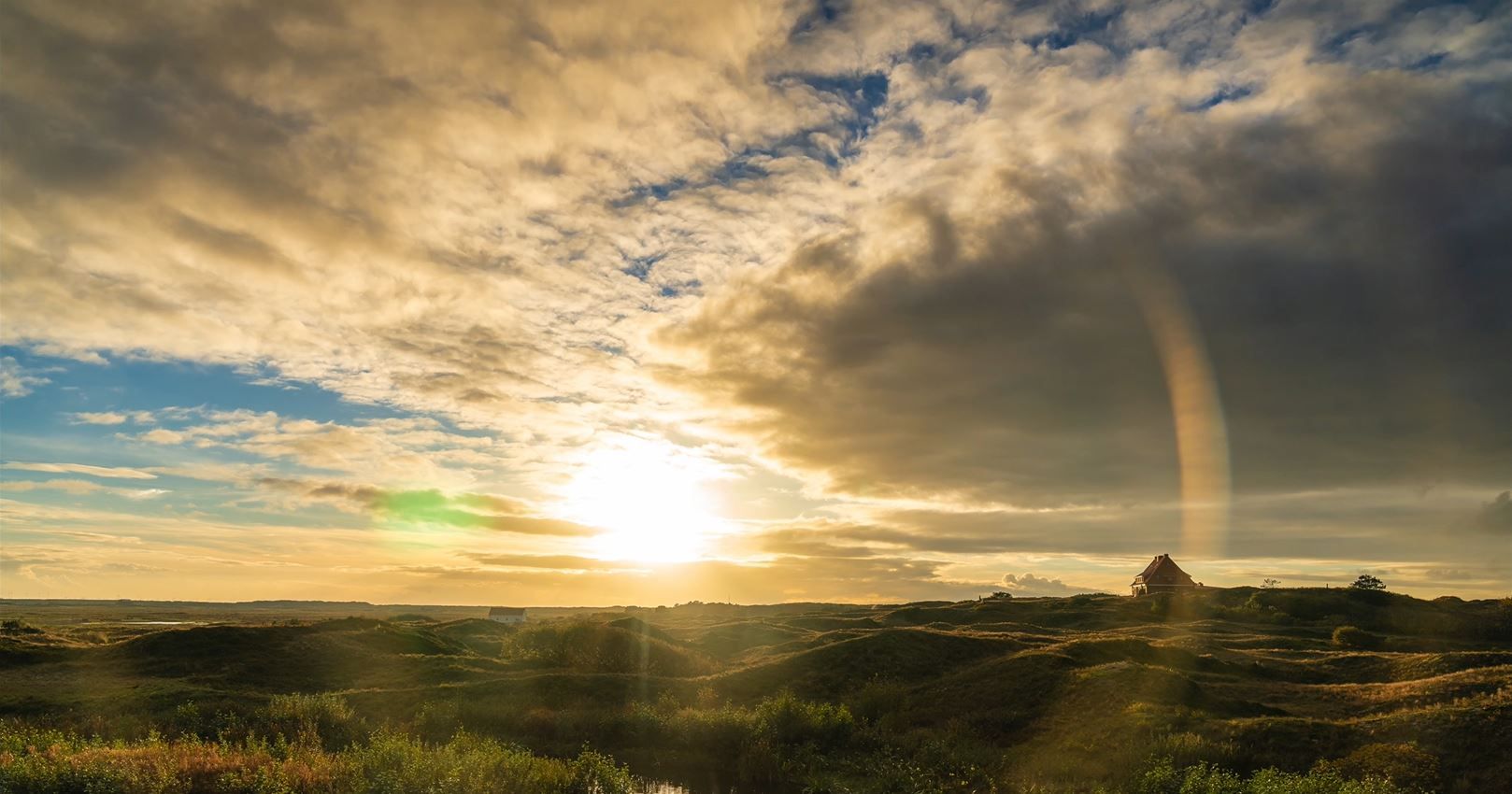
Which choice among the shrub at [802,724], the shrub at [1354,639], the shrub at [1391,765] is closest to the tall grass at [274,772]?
the shrub at [802,724]

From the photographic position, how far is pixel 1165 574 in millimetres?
112125

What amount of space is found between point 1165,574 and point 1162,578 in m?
1.30

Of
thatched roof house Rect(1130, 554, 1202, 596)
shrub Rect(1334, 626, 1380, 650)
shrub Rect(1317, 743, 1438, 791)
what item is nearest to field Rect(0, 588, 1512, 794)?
shrub Rect(1317, 743, 1438, 791)

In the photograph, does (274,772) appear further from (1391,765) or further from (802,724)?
(1391,765)

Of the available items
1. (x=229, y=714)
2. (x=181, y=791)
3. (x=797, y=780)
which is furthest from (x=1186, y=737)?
(x=229, y=714)

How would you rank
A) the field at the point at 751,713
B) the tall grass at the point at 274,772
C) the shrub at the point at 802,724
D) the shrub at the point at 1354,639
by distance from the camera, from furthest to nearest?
the shrub at the point at 1354,639
the shrub at the point at 802,724
the field at the point at 751,713
the tall grass at the point at 274,772

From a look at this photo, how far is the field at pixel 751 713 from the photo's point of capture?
76.8 ft

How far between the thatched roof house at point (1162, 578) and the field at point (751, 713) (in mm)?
46752

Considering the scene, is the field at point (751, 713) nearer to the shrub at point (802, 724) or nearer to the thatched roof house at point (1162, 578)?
the shrub at point (802, 724)

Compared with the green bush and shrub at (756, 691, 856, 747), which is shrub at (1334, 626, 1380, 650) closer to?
the green bush

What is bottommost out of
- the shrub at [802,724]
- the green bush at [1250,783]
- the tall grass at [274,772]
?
the shrub at [802,724]

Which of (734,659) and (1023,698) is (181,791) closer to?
(1023,698)

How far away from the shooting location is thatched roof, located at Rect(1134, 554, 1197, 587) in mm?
111000

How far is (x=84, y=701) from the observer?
39156 millimetres
